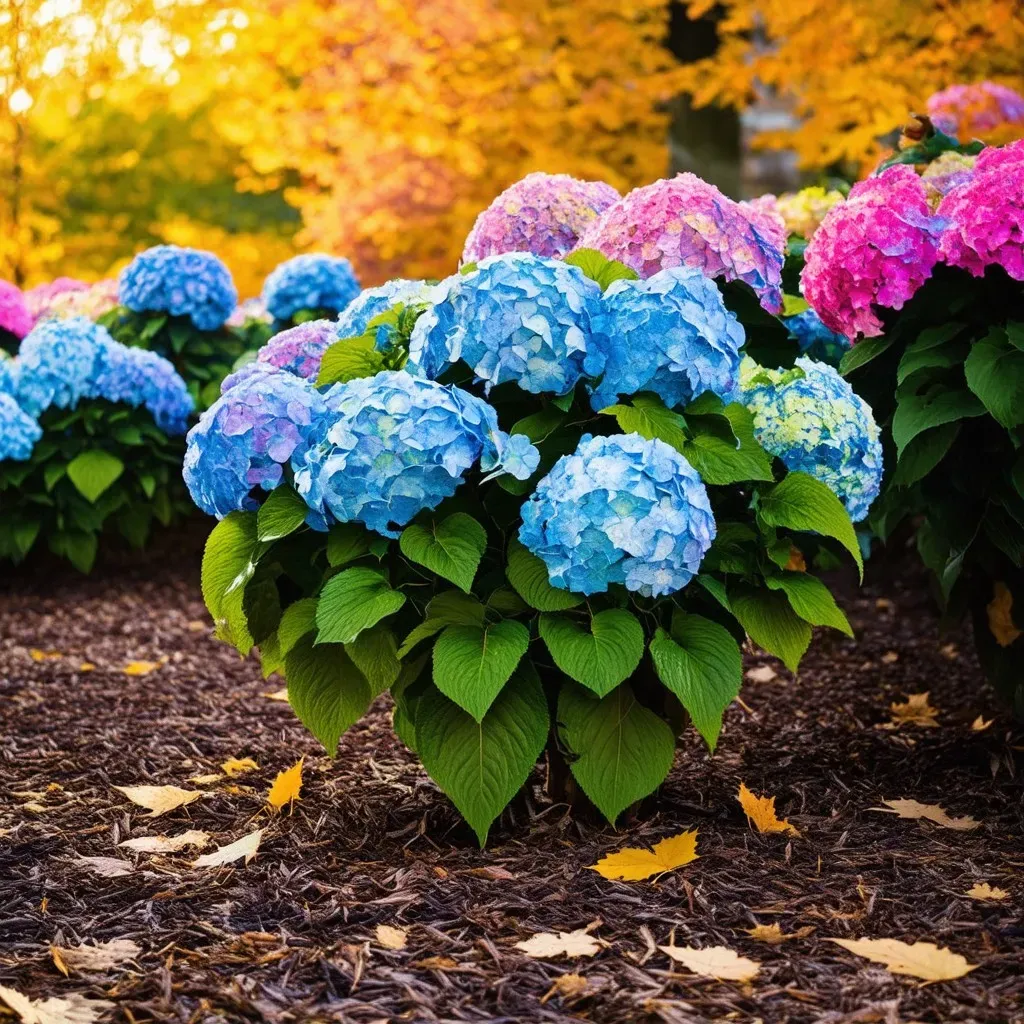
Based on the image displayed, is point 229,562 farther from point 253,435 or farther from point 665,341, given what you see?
point 665,341

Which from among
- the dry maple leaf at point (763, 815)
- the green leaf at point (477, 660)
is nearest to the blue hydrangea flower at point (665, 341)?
the green leaf at point (477, 660)

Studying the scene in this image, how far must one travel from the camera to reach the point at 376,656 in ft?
7.85

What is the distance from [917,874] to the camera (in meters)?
2.39

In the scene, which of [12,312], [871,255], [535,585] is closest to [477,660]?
[535,585]

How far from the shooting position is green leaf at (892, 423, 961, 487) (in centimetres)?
293

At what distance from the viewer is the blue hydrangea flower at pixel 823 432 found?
2574 millimetres

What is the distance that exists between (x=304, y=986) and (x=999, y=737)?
2118mm

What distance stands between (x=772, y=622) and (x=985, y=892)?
0.60 m

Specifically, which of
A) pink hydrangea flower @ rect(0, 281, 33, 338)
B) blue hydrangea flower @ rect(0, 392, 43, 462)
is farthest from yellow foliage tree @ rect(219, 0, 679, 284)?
blue hydrangea flower @ rect(0, 392, 43, 462)

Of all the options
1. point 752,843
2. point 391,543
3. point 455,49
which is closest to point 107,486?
point 391,543

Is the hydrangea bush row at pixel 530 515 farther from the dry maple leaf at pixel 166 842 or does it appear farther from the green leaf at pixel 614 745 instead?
the dry maple leaf at pixel 166 842

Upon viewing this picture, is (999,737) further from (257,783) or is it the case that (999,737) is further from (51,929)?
(51,929)

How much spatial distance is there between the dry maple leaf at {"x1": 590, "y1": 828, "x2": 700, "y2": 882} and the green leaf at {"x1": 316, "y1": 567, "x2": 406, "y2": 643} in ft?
2.02

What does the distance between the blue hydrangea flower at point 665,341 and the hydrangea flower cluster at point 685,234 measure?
28 centimetres
